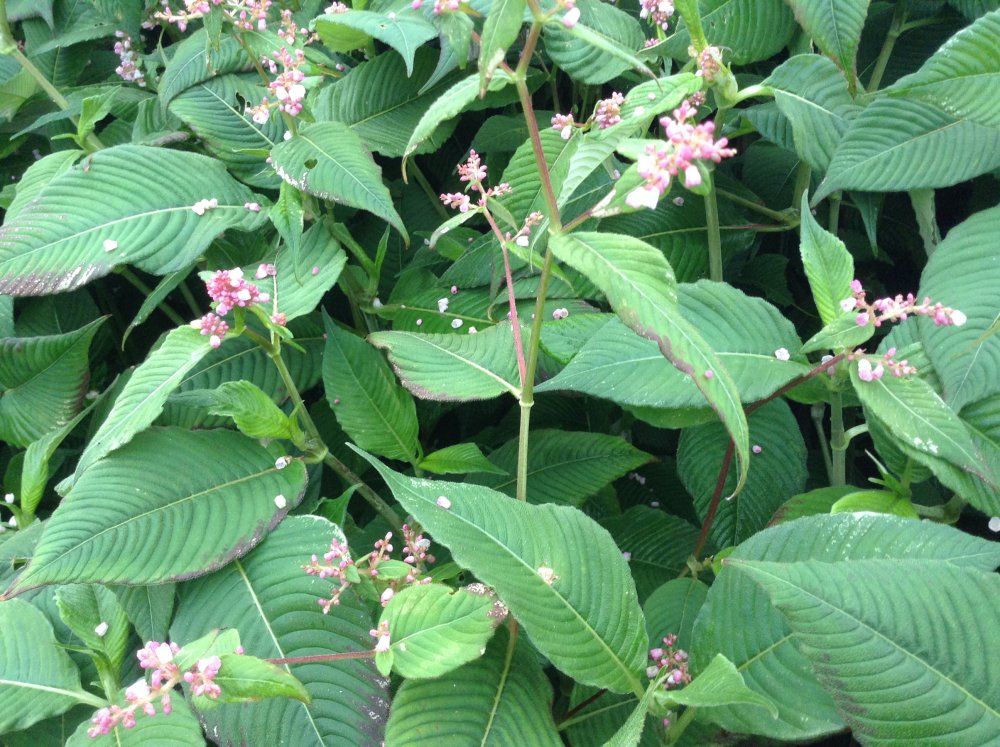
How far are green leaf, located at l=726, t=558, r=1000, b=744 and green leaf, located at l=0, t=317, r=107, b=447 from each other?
4.03ft

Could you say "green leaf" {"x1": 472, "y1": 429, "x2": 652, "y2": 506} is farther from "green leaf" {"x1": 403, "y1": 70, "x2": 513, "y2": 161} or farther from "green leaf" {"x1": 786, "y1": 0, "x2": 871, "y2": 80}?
"green leaf" {"x1": 786, "y1": 0, "x2": 871, "y2": 80}

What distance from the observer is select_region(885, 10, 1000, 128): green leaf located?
101 centimetres

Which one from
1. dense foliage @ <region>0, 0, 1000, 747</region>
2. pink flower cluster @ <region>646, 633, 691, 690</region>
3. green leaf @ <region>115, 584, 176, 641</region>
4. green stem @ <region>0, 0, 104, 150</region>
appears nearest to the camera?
dense foliage @ <region>0, 0, 1000, 747</region>

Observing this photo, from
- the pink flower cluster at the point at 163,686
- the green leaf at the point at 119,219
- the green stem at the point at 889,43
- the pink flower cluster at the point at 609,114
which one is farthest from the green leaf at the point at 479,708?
the green stem at the point at 889,43

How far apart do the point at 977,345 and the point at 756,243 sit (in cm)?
68

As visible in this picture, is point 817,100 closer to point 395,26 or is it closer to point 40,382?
point 395,26

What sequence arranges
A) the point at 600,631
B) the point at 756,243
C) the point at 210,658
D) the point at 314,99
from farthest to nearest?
the point at 756,243, the point at 314,99, the point at 600,631, the point at 210,658

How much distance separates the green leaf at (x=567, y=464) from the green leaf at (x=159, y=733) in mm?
509

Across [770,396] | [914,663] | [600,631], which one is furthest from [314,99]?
[914,663]

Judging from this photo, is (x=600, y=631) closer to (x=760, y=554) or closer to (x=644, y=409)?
(x=760, y=554)

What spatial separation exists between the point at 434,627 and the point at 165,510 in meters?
0.43

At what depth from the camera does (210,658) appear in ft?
2.37

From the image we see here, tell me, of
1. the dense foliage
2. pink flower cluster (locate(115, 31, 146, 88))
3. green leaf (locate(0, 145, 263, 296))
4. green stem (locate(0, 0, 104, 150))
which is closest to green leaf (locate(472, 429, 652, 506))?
the dense foliage

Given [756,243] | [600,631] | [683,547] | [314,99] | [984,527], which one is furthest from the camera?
[756,243]
